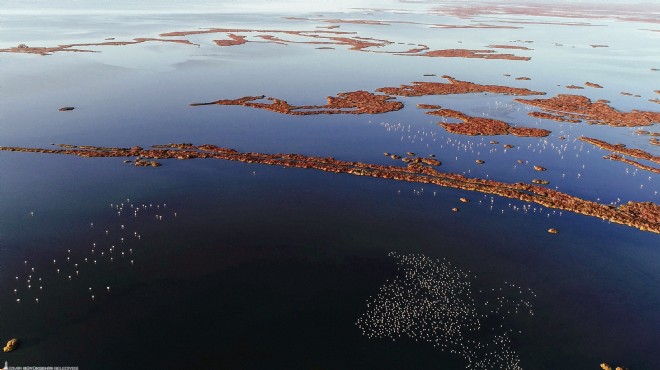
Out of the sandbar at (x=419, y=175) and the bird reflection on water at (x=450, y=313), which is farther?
the sandbar at (x=419, y=175)

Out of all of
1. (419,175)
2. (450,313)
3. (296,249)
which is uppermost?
(419,175)

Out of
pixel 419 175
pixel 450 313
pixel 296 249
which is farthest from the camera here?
pixel 419 175

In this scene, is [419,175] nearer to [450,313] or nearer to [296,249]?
[296,249]

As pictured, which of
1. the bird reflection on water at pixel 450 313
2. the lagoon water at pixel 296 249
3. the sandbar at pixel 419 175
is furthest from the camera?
the sandbar at pixel 419 175

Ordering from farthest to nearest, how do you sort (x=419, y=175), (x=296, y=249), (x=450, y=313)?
(x=419, y=175)
(x=296, y=249)
(x=450, y=313)

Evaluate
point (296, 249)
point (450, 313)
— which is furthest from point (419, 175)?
point (450, 313)

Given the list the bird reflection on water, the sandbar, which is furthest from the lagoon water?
the sandbar

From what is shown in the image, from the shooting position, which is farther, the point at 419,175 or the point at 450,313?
the point at 419,175

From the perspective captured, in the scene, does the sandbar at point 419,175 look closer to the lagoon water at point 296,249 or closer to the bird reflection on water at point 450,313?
the lagoon water at point 296,249

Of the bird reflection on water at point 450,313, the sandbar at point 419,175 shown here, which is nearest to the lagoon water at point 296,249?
the bird reflection on water at point 450,313
